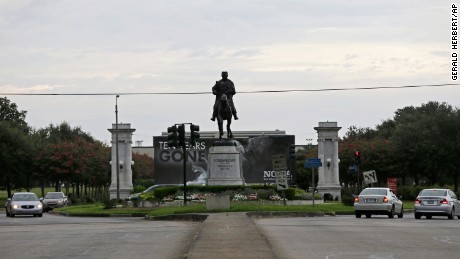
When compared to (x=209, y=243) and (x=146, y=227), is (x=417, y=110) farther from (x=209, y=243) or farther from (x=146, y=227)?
(x=209, y=243)

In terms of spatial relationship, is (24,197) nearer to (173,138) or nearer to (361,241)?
(173,138)

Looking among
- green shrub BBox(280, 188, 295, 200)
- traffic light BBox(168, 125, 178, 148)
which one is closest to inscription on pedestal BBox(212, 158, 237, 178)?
green shrub BBox(280, 188, 295, 200)

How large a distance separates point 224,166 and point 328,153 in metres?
28.1

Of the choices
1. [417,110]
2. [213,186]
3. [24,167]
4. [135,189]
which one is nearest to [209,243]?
[213,186]

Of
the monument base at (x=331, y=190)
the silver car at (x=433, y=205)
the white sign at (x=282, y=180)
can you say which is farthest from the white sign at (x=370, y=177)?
the monument base at (x=331, y=190)

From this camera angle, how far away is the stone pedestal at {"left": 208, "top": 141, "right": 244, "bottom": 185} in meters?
51.5

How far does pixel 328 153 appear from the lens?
7894 centimetres

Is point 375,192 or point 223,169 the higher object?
point 223,169

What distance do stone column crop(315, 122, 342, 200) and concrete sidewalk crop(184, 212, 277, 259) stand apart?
164ft

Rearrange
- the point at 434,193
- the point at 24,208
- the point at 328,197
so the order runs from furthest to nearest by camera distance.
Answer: the point at 328,197 → the point at 24,208 → the point at 434,193

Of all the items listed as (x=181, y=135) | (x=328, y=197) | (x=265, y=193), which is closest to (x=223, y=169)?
(x=265, y=193)

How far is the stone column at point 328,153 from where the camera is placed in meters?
78.4

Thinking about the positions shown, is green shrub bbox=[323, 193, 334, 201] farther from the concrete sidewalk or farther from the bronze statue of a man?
the concrete sidewalk

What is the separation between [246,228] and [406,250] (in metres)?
6.07
